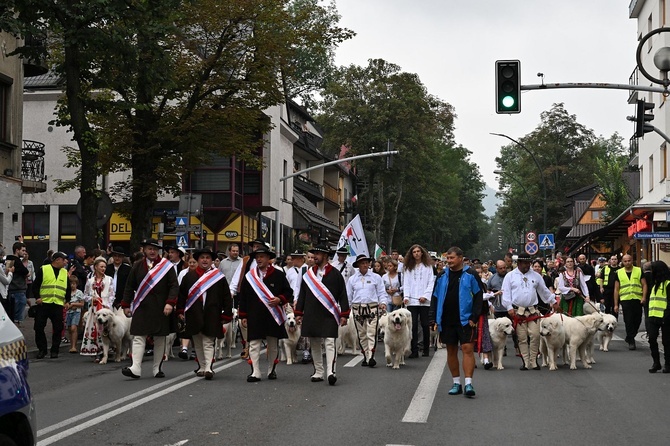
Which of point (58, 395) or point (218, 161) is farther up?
point (218, 161)

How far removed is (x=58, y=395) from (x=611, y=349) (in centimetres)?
1215

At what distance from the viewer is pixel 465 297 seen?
12250 mm

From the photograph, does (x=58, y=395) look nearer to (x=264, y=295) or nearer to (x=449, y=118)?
(x=264, y=295)

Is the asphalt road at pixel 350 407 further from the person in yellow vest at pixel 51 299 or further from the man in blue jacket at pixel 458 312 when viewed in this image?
the person in yellow vest at pixel 51 299

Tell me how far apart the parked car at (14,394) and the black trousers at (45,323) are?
12.4 meters

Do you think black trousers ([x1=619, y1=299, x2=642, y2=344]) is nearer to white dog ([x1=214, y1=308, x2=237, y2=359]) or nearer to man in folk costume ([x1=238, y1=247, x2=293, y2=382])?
white dog ([x1=214, y1=308, x2=237, y2=359])

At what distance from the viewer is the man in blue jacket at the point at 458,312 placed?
1212 cm

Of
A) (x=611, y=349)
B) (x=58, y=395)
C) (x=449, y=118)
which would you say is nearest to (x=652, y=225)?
(x=611, y=349)

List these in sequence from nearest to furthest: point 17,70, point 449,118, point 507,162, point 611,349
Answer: point 611,349 < point 17,70 < point 449,118 < point 507,162

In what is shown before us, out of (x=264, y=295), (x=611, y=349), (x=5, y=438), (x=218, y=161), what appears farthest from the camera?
(x=218, y=161)

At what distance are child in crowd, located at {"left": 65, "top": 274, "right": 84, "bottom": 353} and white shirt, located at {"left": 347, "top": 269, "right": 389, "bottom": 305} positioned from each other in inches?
204

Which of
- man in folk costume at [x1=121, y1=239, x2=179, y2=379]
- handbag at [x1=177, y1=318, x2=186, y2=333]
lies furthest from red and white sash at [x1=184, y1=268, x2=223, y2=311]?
handbag at [x1=177, y1=318, x2=186, y2=333]

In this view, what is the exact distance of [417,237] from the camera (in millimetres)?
82500

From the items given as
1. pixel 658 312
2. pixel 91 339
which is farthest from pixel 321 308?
pixel 658 312
